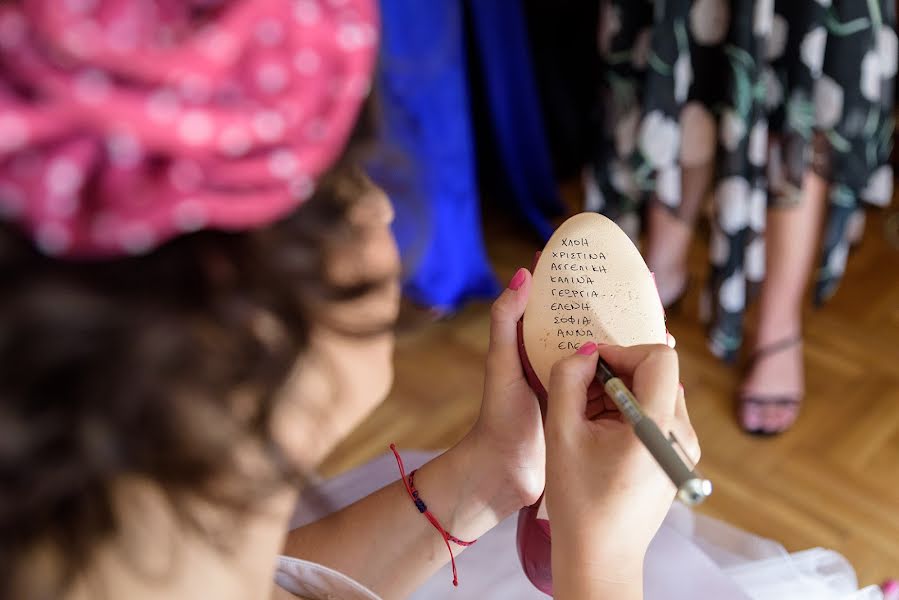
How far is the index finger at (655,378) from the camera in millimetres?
566

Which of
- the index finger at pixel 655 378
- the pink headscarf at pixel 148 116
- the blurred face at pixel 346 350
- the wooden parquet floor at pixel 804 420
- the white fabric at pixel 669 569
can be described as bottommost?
the wooden parquet floor at pixel 804 420

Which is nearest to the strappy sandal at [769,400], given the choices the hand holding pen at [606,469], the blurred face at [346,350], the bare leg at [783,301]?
the bare leg at [783,301]

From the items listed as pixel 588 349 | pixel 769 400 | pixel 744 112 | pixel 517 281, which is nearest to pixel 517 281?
pixel 517 281

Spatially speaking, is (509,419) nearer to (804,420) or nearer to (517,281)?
(517,281)

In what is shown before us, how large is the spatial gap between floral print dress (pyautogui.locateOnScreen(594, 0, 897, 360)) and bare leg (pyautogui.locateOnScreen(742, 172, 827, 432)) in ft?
0.08

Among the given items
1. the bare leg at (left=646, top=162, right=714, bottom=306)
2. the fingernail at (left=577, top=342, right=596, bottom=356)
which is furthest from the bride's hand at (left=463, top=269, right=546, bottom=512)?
the bare leg at (left=646, top=162, right=714, bottom=306)

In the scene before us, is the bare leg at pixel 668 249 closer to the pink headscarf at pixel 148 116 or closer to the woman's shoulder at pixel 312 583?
the woman's shoulder at pixel 312 583

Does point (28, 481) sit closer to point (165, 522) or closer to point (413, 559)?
point (165, 522)

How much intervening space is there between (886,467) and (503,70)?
3.61 ft

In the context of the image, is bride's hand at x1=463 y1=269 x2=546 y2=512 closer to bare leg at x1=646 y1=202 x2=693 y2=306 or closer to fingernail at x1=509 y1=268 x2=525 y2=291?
fingernail at x1=509 y1=268 x2=525 y2=291

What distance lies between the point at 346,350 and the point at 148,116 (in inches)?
7.4

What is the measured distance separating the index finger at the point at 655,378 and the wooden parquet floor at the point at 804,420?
885mm

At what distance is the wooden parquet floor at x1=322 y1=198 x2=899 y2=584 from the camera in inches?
53.3

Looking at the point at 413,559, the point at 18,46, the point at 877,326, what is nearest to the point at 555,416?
the point at 413,559
